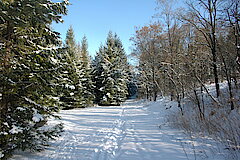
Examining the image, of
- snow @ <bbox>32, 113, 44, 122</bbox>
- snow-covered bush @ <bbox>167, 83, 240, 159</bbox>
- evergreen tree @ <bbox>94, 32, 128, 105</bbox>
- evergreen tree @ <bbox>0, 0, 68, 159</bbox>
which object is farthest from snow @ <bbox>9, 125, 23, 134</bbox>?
evergreen tree @ <bbox>94, 32, 128, 105</bbox>

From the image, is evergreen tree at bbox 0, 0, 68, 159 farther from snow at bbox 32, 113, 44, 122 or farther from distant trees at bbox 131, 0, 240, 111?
distant trees at bbox 131, 0, 240, 111

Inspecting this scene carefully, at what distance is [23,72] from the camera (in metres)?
3.94

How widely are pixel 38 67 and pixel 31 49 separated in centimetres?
64

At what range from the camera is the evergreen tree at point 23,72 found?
355cm

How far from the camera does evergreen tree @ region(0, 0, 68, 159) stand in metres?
3.55

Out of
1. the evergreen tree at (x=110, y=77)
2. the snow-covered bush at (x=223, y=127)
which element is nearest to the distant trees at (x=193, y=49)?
the snow-covered bush at (x=223, y=127)

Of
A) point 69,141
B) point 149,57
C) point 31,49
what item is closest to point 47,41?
point 31,49

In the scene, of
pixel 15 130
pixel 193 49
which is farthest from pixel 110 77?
pixel 15 130

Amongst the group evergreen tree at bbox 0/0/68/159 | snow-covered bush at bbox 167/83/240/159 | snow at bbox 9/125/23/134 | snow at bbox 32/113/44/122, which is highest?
evergreen tree at bbox 0/0/68/159

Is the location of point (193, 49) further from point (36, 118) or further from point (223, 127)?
point (36, 118)

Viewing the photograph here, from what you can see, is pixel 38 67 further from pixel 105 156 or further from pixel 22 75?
pixel 105 156

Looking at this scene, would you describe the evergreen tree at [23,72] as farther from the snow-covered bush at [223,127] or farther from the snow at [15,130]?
the snow-covered bush at [223,127]

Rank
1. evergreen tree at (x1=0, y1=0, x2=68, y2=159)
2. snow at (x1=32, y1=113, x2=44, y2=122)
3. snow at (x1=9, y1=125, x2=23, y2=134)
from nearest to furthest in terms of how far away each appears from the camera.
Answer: snow at (x1=9, y1=125, x2=23, y2=134), evergreen tree at (x1=0, y1=0, x2=68, y2=159), snow at (x1=32, y1=113, x2=44, y2=122)

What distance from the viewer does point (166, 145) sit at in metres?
4.43
